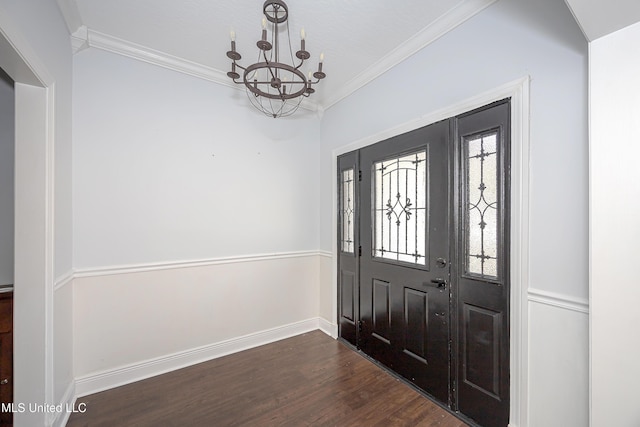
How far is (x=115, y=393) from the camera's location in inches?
83.1

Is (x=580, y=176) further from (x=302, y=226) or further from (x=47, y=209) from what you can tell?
(x=47, y=209)

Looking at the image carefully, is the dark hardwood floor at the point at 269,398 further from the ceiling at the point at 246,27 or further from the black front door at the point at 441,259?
the ceiling at the point at 246,27

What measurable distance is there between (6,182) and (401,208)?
318 centimetres

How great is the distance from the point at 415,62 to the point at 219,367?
10.6 feet

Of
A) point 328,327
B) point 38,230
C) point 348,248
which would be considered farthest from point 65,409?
point 348,248

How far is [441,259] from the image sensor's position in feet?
6.49

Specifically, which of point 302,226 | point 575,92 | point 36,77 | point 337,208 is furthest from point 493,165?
point 36,77

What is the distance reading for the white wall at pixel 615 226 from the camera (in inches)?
43.8

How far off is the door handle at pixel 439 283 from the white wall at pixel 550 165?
1.68 feet

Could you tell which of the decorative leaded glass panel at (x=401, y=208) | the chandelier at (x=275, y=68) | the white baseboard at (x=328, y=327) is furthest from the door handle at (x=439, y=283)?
the chandelier at (x=275, y=68)

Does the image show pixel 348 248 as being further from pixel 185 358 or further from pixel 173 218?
pixel 185 358

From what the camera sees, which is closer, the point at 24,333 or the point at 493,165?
the point at 24,333

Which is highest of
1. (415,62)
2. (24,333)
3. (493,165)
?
(415,62)

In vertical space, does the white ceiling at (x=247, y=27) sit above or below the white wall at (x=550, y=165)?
above
